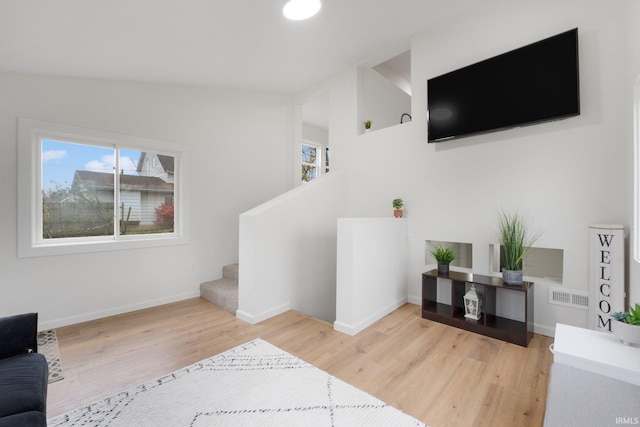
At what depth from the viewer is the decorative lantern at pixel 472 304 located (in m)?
2.74

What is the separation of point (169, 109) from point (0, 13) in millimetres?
1759

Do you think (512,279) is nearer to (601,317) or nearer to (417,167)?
(601,317)

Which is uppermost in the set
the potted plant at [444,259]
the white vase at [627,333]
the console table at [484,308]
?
the potted plant at [444,259]

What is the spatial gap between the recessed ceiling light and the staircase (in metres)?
2.95

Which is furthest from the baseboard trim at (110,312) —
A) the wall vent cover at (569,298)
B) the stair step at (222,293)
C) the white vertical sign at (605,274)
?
the white vertical sign at (605,274)

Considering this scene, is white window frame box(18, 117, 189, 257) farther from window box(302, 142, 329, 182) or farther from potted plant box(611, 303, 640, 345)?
potted plant box(611, 303, 640, 345)

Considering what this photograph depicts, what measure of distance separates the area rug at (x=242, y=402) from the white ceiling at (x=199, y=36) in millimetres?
2602

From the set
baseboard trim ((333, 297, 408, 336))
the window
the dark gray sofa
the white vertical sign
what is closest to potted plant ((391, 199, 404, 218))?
baseboard trim ((333, 297, 408, 336))

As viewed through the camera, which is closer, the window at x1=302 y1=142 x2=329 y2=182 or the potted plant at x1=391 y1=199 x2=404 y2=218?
the potted plant at x1=391 y1=199 x2=404 y2=218

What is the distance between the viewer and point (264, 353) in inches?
90.1

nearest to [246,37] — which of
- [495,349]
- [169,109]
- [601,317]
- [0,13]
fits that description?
[169,109]

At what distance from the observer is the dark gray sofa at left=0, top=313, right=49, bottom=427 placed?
1088mm

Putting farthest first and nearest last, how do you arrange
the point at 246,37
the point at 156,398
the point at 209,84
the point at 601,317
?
the point at 209,84, the point at 246,37, the point at 601,317, the point at 156,398

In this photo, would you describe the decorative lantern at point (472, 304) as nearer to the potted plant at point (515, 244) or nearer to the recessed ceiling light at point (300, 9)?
the potted plant at point (515, 244)
